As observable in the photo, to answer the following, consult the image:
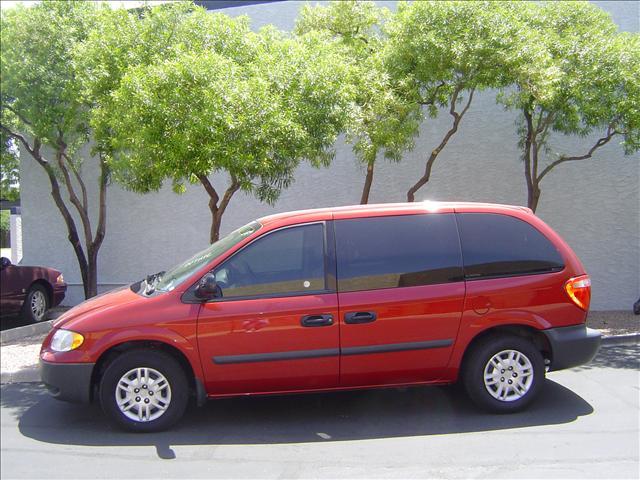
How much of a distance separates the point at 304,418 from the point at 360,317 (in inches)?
43.6

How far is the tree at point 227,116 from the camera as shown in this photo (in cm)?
689

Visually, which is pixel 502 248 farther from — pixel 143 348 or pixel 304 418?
pixel 143 348

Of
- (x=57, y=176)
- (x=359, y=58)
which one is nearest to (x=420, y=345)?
(x=359, y=58)

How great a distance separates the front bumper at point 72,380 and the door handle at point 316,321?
1762 mm

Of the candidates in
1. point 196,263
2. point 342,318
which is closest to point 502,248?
point 342,318

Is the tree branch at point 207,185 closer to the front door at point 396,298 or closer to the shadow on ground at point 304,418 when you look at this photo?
the front door at point 396,298

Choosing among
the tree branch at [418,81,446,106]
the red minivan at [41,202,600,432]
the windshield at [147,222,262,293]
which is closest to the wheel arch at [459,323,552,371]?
the red minivan at [41,202,600,432]

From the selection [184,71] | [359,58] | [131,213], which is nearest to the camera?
[184,71]

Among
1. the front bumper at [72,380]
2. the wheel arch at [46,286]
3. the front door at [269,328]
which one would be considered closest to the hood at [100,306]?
the front bumper at [72,380]

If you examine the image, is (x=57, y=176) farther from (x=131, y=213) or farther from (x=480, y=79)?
(x=480, y=79)

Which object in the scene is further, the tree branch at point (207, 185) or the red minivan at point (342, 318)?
the tree branch at point (207, 185)

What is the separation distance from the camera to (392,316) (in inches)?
211

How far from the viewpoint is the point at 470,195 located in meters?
11.6

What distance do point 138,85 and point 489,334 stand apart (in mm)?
4634
